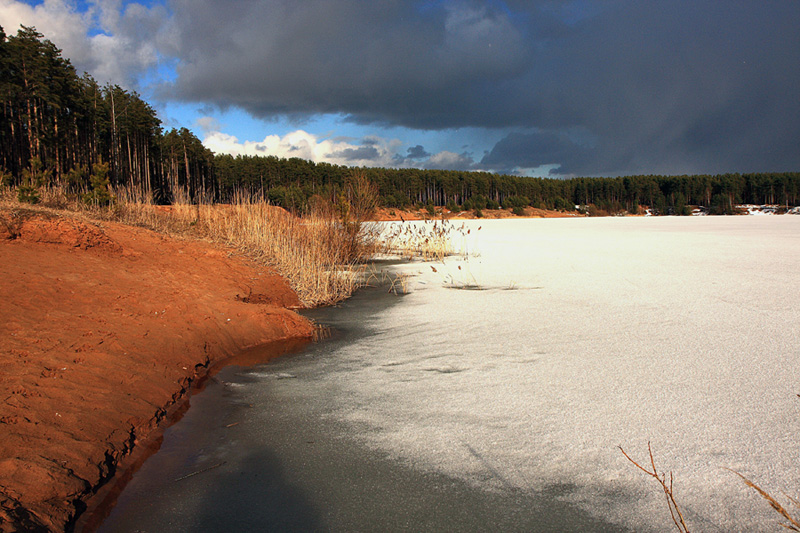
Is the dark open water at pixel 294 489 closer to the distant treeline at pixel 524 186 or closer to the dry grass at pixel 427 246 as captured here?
the dry grass at pixel 427 246

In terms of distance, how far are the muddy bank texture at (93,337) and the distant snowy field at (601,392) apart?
1.47m

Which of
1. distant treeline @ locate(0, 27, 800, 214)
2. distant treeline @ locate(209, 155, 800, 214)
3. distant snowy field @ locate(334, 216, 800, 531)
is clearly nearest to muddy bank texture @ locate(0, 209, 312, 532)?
distant snowy field @ locate(334, 216, 800, 531)

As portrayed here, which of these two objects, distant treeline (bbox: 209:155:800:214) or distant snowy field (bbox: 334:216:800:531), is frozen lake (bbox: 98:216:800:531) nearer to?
distant snowy field (bbox: 334:216:800:531)

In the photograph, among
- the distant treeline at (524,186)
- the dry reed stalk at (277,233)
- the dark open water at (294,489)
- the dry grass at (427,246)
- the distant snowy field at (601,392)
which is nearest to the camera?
the dark open water at (294,489)

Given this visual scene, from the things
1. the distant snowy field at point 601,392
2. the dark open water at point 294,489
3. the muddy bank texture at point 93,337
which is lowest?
the dark open water at point 294,489

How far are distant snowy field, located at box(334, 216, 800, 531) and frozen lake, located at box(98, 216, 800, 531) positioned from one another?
16 mm

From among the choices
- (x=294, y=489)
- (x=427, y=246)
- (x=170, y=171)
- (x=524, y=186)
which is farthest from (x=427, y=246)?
(x=524, y=186)

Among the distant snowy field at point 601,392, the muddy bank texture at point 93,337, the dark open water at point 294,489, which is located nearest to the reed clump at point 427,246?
the distant snowy field at point 601,392

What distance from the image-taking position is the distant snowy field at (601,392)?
2.44 meters

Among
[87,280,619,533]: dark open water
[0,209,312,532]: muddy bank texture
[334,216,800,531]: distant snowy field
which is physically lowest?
[87,280,619,533]: dark open water

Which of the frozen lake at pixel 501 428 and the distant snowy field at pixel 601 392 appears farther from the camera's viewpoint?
the distant snowy field at pixel 601 392

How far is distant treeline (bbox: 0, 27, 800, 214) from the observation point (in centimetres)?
2595

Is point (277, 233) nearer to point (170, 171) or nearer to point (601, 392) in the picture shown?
A: point (601, 392)

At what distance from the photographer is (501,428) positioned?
10.2 feet
